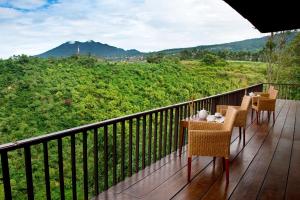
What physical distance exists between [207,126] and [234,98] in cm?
437

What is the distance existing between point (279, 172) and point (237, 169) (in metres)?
0.51

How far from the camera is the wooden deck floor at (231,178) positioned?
2832 mm

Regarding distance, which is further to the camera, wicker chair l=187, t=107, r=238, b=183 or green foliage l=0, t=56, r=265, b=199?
green foliage l=0, t=56, r=265, b=199

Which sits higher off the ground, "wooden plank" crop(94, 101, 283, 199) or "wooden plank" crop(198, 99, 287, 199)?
"wooden plank" crop(94, 101, 283, 199)

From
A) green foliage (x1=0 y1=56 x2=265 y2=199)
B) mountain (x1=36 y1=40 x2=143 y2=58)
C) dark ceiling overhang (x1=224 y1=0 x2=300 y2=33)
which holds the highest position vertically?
mountain (x1=36 y1=40 x2=143 y2=58)

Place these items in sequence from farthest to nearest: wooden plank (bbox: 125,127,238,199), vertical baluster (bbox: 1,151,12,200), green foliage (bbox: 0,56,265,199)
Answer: green foliage (bbox: 0,56,265,199), wooden plank (bbox: 125,127,238,199), vertical baluster (bbox: 1,151,12,200)

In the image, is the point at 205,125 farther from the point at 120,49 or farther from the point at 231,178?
the point at 120,49

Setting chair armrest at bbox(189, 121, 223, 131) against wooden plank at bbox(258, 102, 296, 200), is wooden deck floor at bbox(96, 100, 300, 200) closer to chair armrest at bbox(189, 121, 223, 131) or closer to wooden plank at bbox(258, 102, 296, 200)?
wooden plank at bbox(258, 102, 296, 200)

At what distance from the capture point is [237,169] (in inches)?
141

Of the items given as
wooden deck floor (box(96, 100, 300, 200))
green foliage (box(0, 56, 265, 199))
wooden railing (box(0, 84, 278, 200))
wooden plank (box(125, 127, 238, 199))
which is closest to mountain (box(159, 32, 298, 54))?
green foliage (box(0, 56, 265, 199))

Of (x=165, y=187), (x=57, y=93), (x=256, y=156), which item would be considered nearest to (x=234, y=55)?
(x=57, y=93)

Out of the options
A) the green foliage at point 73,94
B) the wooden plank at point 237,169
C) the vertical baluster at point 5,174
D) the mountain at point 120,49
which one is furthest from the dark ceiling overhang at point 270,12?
the mountain at point 120,49

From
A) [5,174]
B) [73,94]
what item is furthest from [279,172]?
[73,94]

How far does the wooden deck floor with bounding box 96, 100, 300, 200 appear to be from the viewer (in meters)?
2.83
